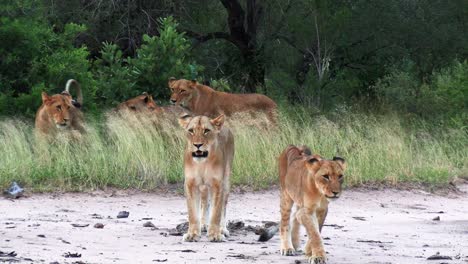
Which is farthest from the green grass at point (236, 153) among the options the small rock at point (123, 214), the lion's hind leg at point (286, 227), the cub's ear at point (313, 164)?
the cub's ear at point (313, 164)

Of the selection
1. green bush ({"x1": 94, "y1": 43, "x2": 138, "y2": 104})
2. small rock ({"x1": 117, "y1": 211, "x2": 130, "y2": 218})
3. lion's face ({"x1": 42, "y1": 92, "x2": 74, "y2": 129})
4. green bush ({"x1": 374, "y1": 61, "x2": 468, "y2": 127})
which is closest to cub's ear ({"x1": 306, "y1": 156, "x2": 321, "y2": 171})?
small rock ({"x1": 117, "y1": 211, "x2": 130, "y2": 218})

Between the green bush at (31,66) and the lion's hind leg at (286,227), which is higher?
the green bush at (31,66)

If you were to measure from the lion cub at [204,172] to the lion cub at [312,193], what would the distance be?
3.08 feet

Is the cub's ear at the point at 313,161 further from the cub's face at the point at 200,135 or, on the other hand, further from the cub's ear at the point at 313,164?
the cub's face at the point at 200,135

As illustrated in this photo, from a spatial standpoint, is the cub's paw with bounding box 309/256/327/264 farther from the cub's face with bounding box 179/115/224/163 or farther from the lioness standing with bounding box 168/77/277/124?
the lioness standing with bounding box 168/77/277/124

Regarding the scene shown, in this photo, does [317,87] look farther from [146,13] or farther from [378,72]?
[146,13]

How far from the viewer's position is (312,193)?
326 inches

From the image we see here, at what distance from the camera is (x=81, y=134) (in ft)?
47.6

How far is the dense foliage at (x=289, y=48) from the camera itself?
18.9 meters

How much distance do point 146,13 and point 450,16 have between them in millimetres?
6511

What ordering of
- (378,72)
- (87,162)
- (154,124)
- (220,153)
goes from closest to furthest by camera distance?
(220,153) → (87,162) → (154,124) → (378,72)

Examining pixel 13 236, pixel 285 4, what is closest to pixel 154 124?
pixel 13 236

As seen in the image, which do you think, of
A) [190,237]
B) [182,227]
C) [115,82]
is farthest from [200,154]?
[115,82]

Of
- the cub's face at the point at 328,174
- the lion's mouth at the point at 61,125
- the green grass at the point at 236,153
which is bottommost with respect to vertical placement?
the green grass at the point at 236,153
